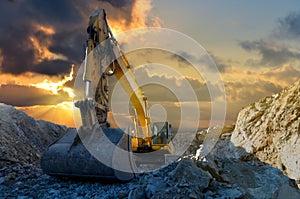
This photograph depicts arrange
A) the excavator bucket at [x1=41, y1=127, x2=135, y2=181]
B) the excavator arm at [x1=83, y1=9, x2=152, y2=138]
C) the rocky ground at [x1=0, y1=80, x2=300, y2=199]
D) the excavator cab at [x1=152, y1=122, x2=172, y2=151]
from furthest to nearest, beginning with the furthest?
the excavator cab at [x1=152, y1=122, x2=172, y2=151]
the excavator arm at [x1=83, y1=9, x2=152, y2=138]
the excavator bucket at [x1=41, y1=127, x2=135, y2=181]
the rocky ground at [x1=0, y1=80, x2=300, y2=199]

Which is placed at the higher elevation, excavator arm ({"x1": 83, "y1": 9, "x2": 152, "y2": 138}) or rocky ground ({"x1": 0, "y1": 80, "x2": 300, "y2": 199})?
excavator arm ({"x1": 83, "y1": 9, "x2": 152, "y2": 138})

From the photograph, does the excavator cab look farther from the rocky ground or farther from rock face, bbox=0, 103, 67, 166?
rock face, bbox=0, 103, 67, 166

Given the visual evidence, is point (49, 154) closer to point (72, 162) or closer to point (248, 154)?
point (72, 162)

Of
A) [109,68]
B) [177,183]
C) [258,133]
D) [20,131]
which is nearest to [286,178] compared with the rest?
[258,133]

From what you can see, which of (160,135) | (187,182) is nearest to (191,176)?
(187,182)

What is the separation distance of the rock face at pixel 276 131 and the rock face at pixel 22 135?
24.8 ft

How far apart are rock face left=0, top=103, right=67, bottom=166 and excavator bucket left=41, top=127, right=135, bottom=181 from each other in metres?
3.58

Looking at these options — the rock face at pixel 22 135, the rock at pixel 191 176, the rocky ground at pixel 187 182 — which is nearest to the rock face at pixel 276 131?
the rocky ground at pixel 187 182

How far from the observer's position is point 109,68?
339 inches

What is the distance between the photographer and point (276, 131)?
24.3 ft

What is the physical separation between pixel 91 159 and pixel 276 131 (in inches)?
182

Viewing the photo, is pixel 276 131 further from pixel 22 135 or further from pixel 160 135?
pixel 22 135

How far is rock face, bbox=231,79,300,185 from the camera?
21.5 ft

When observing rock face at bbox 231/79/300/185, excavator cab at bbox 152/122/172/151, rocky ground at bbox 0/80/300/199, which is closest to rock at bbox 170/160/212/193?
rocky ground at bbox 0/80/300/199
